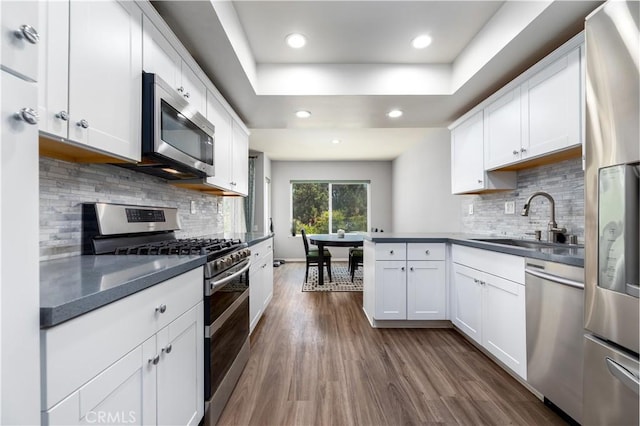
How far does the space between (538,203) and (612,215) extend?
1506mm

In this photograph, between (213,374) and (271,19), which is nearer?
(213,374)

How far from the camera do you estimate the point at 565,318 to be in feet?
4.72

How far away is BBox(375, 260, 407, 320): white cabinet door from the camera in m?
2.67

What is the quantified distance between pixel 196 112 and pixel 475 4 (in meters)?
2.03

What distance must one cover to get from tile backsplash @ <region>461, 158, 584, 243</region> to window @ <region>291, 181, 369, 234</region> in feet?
13.0

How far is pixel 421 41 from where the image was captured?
2195mm

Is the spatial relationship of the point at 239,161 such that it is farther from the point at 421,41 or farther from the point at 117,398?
the point at 117,398

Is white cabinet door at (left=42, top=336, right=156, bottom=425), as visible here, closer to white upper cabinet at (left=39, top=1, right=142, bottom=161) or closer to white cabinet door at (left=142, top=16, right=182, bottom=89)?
white upper cabinet at (left=39, top=1, right=142, bottom=161)

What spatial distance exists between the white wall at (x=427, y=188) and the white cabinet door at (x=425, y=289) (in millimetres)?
1323

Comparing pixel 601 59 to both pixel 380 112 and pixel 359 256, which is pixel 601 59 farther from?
pixel 359 256

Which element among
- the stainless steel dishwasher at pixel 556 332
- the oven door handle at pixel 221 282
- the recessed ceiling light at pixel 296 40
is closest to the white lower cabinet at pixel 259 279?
the oven door handle at pixel 221 282

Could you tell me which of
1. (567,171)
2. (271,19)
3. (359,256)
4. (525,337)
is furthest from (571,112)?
(359,256)

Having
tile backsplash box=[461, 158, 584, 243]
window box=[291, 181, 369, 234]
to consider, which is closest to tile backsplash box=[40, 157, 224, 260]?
tile backsplash box=[461, 158, 584, 243]

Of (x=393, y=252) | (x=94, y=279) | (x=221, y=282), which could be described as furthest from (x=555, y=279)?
(x=94, y=279)
